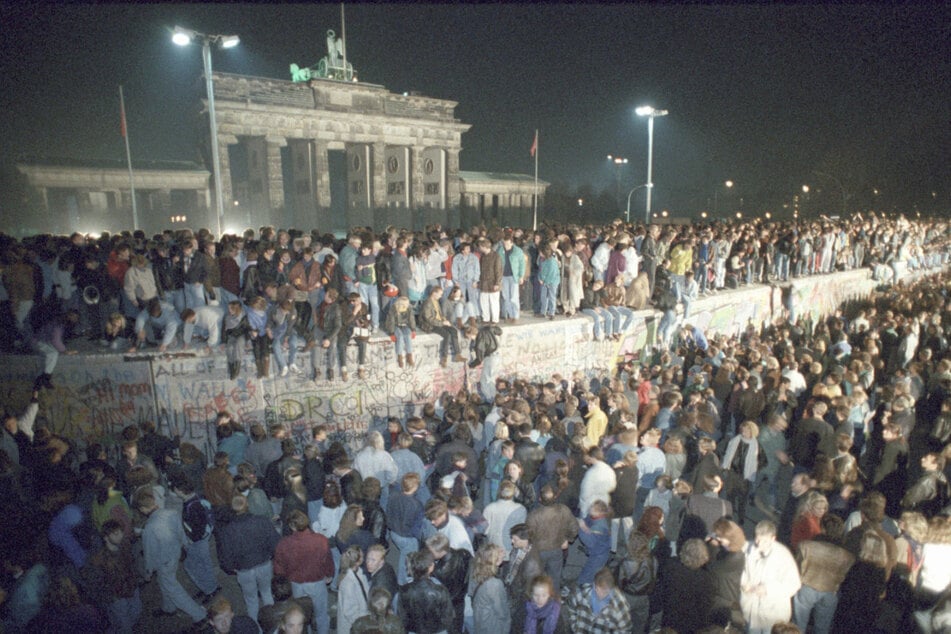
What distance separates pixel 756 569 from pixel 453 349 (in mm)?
7732

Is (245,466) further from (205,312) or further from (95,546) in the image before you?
(205,312)

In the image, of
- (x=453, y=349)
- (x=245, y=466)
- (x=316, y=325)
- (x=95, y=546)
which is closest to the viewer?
(x=95, y=546)

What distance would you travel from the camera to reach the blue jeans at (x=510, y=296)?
515 inches

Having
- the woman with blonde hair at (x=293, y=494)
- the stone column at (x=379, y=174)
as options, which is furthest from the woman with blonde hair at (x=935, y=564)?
the stone column at (x=379, y=174)

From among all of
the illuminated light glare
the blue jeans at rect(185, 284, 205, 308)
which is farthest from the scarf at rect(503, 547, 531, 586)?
the illuminated light glare

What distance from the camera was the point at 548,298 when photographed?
13727mm

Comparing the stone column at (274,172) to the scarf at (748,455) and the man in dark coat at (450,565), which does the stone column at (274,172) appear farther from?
the man in dark coat at (450,565)

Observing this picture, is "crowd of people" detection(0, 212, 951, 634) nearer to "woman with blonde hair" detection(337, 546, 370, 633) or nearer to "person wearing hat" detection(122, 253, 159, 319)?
"woman with blonde hair" detection(337, 546, 370, 633)

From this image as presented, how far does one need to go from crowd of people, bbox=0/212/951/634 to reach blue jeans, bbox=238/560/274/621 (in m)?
0.03

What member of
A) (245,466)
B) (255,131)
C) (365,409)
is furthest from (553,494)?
(255,131)

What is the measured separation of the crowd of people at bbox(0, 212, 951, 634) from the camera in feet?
16.6

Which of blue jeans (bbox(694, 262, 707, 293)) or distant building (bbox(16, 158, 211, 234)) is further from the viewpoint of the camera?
distant building (bbox(16, 158, 211, 234))

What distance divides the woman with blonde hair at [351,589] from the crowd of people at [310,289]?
5947 mm

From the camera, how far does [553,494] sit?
6.19m
